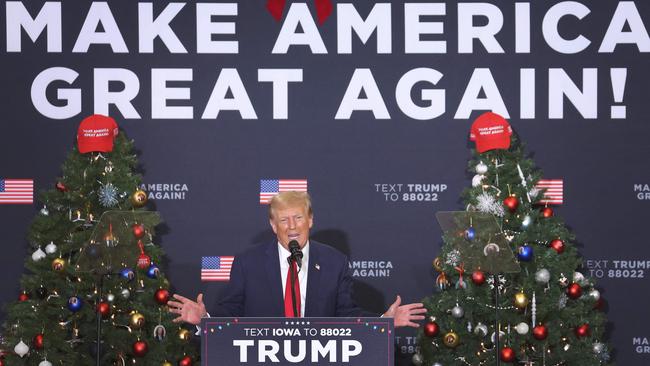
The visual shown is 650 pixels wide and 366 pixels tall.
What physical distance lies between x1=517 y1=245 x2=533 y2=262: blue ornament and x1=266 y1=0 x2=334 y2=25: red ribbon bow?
230 centimetres

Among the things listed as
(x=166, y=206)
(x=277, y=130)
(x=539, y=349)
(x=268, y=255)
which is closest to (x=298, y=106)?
(x=277, y=130)

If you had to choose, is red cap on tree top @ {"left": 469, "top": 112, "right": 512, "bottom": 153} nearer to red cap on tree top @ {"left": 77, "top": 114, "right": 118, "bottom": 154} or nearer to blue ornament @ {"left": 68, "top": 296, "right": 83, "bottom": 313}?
red cap on tree top @ {"left": 77, "top": 114, "right": 118, "bottom": 154}

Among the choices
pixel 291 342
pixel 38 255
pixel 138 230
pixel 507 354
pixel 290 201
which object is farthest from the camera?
pixel 38 255

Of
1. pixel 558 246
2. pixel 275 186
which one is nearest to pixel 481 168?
pixel 558 246

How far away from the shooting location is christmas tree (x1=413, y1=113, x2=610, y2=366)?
621 centimetres

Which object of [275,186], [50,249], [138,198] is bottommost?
[50,249]

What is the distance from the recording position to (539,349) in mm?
6234

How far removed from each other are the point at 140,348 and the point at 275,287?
140 centimetres

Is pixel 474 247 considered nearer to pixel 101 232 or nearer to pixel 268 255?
pixel 268 255

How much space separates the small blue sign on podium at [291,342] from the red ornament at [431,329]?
7.44 feet

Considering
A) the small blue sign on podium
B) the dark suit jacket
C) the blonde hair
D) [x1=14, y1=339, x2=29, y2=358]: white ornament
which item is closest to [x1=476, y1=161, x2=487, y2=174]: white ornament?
the dark suit jacket

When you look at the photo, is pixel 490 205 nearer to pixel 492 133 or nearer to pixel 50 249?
pixel 492 133

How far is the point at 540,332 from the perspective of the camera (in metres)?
6.11

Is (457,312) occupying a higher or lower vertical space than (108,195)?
lower
